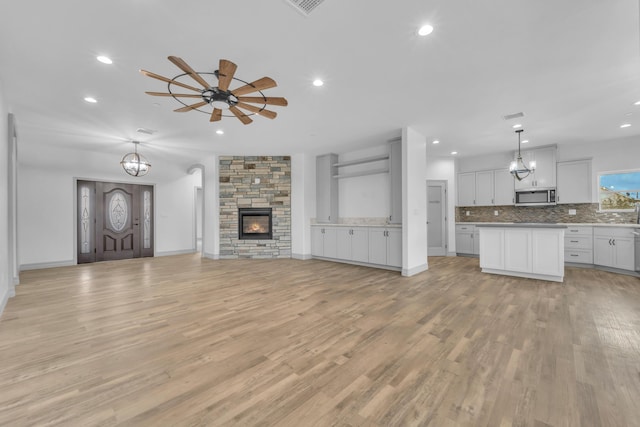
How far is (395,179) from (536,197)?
3.93 metres

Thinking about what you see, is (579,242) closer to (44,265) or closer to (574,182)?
(574,182)

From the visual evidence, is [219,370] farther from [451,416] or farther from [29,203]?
[29,203]

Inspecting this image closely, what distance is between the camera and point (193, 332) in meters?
2.67

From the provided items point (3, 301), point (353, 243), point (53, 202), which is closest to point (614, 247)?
point (353, 243)

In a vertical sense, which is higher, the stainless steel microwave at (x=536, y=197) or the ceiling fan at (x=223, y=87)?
the ceiling fan at (x=223, y=87)

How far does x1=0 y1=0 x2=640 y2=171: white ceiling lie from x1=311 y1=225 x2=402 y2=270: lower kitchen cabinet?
2292 millimetres

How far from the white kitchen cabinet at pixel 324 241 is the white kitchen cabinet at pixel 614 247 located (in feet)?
18.5

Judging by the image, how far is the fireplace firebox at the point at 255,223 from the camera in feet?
24.8

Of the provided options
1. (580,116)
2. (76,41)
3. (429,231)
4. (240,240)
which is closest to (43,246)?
(240,240)

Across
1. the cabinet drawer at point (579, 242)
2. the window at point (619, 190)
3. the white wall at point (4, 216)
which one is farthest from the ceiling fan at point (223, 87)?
the window at point (619, 190)

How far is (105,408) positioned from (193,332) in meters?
1.06

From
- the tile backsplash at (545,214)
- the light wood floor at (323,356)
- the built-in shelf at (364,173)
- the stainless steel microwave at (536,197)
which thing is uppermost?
the built-in shelf at (364,173)

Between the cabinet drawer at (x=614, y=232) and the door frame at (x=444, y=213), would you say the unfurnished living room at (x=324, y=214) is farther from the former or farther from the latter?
the door frame at (x=444, y=213)

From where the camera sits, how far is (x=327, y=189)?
727cm
